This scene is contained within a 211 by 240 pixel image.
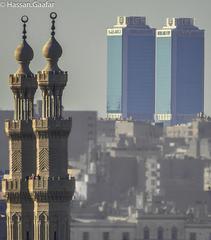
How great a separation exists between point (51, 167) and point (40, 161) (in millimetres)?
306

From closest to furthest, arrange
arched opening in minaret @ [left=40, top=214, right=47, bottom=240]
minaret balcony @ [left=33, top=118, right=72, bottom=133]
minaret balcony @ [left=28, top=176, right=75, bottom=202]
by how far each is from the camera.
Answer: arched opening in minaret @ [left=40, top=214, right=47, bottom=240], minaret balcony @ [left=28, top=176, right=75, bottom=202], minaret balcony @ [left=33, top=118, right=72, bottom=133]

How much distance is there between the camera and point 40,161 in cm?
5884

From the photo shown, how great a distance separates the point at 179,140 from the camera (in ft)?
473

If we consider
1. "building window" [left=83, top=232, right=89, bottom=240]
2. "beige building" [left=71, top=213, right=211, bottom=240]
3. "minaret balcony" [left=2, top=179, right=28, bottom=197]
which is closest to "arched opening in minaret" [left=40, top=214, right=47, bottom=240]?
"minaret balcony" [left=2, top=179, right=28, bottom=197]

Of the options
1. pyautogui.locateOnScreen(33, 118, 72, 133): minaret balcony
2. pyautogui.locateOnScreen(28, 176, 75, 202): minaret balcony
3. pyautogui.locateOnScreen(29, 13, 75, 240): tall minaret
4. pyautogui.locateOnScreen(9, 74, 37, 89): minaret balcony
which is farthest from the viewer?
pyautogui.locateOnScreen(9, 74, 37, 89): minaret balcony

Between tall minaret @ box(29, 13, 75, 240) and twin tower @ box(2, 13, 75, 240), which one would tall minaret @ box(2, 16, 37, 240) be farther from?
tall minaret @ box(29, 13, 75, 240)

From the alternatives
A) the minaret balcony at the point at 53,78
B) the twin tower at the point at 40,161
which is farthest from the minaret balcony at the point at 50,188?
the minaret balcony at the point at 53,78

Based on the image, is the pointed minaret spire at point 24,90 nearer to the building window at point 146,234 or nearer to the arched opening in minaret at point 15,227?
the arched opening in minaret at point 15,227

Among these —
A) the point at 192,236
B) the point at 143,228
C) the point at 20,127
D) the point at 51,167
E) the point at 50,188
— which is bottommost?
the point at 192,236

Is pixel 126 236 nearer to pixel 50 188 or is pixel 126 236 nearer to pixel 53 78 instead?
pixel 53 78

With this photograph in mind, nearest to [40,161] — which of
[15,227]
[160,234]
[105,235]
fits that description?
[15,227]

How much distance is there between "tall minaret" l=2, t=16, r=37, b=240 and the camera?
5938 centimetres

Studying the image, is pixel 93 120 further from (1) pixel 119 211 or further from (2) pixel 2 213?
(2) pixel 2 213

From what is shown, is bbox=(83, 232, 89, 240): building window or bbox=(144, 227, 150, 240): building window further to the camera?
bbox=(144, 227, 150, 240): building window
